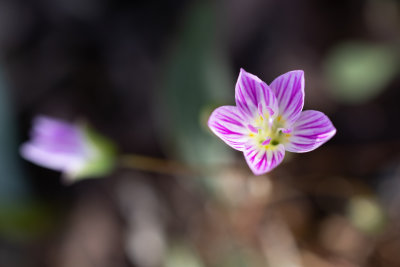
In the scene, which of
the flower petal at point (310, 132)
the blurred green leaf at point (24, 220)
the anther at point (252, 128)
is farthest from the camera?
the blurred green leaf at point (24, 220)

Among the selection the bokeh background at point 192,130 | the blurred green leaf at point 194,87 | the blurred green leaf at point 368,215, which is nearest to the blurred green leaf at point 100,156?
the bokeh background at point 192,130

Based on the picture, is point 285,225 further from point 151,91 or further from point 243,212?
point 151,91

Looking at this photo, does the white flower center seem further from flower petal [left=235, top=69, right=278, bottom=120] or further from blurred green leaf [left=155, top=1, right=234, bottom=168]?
blurred green leaf [left=155, top=1, right=234, bottom=168]

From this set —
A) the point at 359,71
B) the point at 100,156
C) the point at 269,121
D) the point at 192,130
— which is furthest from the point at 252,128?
the point at 359,71

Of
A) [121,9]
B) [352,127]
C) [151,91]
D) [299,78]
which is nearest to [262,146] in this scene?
[299,78]

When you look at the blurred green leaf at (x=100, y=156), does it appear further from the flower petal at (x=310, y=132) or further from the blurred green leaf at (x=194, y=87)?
the flower petal at (x=310, y=132)

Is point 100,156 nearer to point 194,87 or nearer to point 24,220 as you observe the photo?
point 194,87
